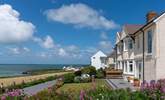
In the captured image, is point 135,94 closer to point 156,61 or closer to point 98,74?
point 156,61

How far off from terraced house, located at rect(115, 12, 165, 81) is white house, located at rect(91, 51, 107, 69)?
52.5 metres

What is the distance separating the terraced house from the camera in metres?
27.5

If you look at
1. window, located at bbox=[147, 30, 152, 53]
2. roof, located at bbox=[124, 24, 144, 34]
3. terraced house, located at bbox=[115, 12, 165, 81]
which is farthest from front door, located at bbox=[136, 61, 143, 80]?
roof, located at bbox=[124, 24, 144, 34]

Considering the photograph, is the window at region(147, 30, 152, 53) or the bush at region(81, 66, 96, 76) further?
the bush at region(81, 66, 96, 76)

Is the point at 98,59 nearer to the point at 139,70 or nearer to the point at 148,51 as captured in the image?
the point at 139,70

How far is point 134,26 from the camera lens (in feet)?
158

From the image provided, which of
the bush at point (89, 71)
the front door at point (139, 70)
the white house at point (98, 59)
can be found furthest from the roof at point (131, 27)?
the white house at point (98, 59)

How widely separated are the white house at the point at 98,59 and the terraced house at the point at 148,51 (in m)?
52.5

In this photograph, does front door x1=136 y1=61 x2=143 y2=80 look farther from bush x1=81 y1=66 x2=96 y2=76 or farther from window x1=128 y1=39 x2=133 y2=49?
bush x1=81 y1=66 x2=96 y2=76

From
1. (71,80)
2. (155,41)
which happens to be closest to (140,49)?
(155,41)

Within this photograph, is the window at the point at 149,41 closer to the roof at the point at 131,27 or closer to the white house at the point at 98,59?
the roof at the point at 131,27

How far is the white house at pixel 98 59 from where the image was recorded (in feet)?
314

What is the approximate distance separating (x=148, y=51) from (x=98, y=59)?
6672 cm

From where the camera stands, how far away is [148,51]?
30.6 metres
